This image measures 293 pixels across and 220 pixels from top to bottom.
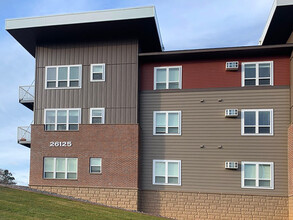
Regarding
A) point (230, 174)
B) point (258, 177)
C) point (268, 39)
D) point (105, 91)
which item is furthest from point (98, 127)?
point (268, 39)

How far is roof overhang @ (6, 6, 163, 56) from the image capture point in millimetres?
19297

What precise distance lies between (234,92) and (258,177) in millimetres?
4336

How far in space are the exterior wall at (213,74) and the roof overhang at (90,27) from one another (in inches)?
85.2

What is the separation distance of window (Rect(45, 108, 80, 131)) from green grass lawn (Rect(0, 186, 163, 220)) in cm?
425

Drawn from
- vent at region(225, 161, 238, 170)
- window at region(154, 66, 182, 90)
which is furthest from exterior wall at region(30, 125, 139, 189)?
vent at region(225, 161, 238, 170)

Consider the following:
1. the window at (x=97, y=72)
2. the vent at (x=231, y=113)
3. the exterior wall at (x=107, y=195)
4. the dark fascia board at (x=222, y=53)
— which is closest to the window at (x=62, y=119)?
the window at (x=97, y=72)

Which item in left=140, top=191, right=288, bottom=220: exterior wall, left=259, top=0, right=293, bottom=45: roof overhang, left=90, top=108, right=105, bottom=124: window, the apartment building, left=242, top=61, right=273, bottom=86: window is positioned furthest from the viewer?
left=90, top=108, right=105, bottom=124: window

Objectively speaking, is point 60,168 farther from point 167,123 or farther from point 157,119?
point 167,123

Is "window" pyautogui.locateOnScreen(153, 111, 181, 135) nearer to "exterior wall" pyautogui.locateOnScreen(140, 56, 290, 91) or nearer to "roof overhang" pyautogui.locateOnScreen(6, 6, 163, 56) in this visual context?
"exterior wall" pyautogui.locateOnScreen(140, 56, 290, 91)

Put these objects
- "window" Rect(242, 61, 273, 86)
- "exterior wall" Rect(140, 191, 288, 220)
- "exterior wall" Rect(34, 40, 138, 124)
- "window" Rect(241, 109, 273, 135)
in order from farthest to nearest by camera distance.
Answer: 1. "exterior wall" Rect(34, 40, 138, 124)
2. "window" Rect(242, 61, 273, 86)
3. "window" Rect(241, 109, 273, 135)
4. "exterior wall" Rect(140, 191, 288, 220)

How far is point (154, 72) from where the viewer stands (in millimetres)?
21359

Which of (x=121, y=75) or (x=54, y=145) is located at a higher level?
(x=121, y=75)

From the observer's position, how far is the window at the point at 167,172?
797 inches

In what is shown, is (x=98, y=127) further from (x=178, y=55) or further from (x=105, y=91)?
(x=178, y=55)
